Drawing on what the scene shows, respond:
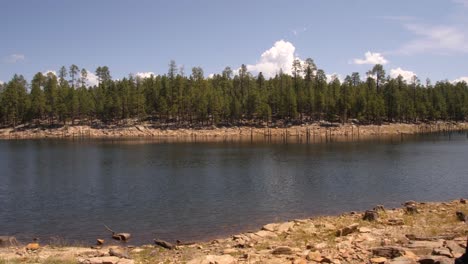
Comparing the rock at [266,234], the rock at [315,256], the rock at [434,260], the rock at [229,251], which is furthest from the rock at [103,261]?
the rock at [434,260]

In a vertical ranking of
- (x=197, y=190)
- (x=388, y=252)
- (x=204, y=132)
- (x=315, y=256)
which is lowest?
(x=197, y=190)

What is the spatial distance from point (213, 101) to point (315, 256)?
126656 millimetres

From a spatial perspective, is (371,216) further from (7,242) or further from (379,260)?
(7,242)

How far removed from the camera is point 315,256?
16.1 m

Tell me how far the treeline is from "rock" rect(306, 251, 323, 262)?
125 m

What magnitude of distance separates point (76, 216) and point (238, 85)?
146 metres

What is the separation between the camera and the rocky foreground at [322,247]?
16.0 m

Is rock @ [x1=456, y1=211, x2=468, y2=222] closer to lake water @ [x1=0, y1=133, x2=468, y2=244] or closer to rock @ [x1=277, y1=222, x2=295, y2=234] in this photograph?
rock @ [x1=277, y1=222, x2=295, y2=234]

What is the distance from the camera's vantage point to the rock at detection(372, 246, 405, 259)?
619 inches

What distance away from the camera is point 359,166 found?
60.7 metres

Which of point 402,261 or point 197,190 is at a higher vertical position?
point 402,261

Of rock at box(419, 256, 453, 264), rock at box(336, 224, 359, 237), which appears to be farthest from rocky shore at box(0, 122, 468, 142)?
rock at box(419, 256, 453, 264)

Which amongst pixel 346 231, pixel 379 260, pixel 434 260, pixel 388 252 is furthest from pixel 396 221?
pixel 434 260

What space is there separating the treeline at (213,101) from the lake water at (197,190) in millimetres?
70977
